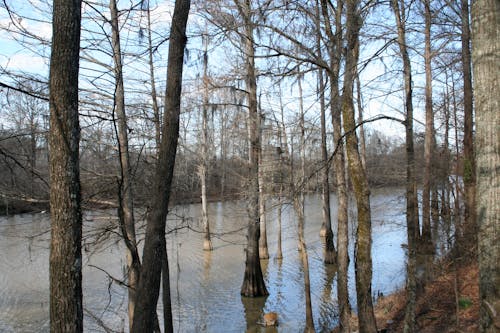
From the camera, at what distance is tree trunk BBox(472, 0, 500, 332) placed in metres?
4.16

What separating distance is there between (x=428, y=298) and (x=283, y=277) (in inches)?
244

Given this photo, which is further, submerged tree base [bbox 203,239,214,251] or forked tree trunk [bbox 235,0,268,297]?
submerged tree base [bbox 203,239,214,251]

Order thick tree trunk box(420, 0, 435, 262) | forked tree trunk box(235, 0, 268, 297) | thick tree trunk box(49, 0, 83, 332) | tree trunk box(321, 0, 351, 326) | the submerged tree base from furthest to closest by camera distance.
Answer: the submerged tree base → thick tree trunk box(420, 0, 435, 262) → forked tree trunk box(235, 0, 268, 297) → tree trunk box(321, 0, 351, 326) → thick tree trunk box(49, 0, 83, 332)

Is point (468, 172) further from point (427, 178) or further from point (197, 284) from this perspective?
point (197, 284)

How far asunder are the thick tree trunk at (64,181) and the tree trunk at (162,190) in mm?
924

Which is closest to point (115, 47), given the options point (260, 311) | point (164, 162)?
point (164, 162)

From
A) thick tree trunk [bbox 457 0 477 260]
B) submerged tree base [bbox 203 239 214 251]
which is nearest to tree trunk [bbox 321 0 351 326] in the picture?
thick tree trunk [bbox 457 0 477 260]

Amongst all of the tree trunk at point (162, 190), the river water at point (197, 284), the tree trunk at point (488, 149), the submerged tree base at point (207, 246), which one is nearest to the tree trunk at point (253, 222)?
the river water at point (197, 284)

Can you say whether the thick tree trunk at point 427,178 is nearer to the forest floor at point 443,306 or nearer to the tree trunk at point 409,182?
the forest floor at point 443,306

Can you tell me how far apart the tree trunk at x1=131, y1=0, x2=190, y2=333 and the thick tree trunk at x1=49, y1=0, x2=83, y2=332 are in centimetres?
92

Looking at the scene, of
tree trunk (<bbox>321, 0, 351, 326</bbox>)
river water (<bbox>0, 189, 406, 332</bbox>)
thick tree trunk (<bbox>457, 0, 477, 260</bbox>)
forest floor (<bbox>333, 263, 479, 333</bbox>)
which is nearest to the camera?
tree trunk (<bbox>321, 0, 351, 326</bbox>)

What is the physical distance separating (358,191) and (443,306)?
11.7ft

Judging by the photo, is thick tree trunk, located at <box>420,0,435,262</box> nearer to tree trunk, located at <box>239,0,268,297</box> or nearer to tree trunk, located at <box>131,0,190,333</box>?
tree trunk, located at <box>239,0,268,297</box>

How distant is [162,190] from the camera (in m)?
4.91
